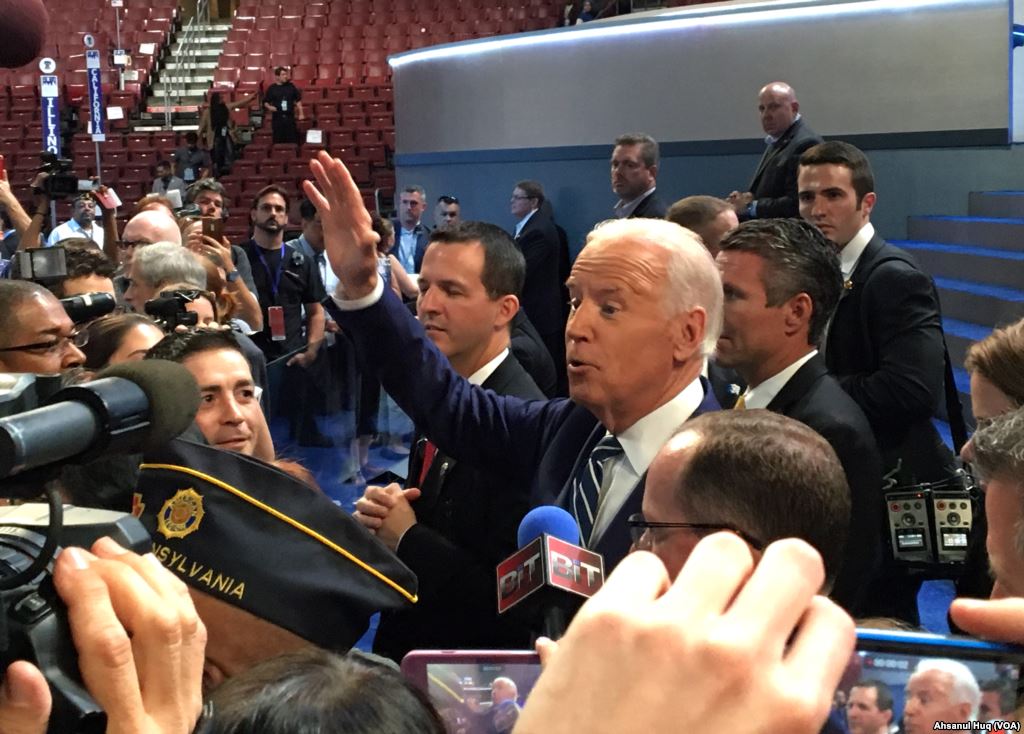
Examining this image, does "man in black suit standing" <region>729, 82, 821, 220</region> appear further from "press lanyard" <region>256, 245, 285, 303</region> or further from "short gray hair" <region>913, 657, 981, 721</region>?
"short gray hair" <region>913, 657, 981, 721</region>

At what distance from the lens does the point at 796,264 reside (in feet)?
9.34

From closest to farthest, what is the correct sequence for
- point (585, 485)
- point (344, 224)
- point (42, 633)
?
1. point (42, 633)
2. point (585, 485)
3. point (344, 224)

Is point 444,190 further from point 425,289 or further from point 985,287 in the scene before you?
point 425,289

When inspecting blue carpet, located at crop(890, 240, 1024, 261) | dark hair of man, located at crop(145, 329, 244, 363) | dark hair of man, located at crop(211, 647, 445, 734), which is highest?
dark hair of man, located at crop(211, 647, 445, 734)

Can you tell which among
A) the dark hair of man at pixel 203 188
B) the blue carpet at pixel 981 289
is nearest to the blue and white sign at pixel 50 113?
the dark hair of man at pixel 203 188

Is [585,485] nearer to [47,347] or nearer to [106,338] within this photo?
[47,347]


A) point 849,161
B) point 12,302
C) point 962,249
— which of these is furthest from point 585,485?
point 962,249

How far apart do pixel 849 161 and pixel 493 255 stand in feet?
5.09

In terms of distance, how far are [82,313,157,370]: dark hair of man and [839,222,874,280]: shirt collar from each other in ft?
6.64

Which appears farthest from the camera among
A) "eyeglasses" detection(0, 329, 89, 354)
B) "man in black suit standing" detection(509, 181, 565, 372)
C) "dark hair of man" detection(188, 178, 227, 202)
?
"man in black suit standing" detection(509, 181, 565, 372)

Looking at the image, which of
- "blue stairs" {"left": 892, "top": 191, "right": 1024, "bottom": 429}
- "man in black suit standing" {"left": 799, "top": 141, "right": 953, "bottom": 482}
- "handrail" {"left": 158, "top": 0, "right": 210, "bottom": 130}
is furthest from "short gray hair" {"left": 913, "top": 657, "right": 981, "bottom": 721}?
"handrail" {"left": 158, "top": 0, "right": 210, "bottom": 130}

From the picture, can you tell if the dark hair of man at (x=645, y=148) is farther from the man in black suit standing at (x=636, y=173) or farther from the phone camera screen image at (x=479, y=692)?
the phone camera screen image at (x=479, y=692)

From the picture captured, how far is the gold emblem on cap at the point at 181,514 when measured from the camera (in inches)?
55.4

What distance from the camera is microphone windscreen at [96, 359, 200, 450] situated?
2.77 ft
